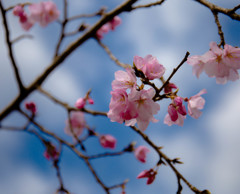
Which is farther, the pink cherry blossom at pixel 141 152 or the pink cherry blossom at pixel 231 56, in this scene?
the pink cherry blossom at pixel 141 152

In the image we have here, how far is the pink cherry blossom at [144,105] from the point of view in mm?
1184

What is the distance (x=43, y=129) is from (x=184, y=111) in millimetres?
1420

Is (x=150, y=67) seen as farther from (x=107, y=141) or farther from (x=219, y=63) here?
(x=107, y=141)

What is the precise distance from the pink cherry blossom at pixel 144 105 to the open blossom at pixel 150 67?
0.09 m

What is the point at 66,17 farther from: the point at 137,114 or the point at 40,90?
the point at 137,114

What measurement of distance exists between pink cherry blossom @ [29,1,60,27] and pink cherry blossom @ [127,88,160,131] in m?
2.61

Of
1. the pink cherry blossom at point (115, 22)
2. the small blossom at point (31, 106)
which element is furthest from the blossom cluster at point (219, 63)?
the pink cherry blossom at point (115, 22)

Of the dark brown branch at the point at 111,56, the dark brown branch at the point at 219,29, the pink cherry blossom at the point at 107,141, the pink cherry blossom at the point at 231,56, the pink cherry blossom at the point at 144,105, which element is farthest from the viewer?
the pink cherry blossom at the point at 107,141

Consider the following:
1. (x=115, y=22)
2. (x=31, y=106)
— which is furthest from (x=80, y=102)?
(x=115, y=22)

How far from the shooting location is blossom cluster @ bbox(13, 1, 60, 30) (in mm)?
3080

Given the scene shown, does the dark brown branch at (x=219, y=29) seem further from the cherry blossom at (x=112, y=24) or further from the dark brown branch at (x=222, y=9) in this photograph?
the cherry blossom at (x=112, y=24)

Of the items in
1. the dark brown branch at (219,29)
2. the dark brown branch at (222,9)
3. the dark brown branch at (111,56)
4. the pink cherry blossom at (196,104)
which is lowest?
the dark brown branch at (111,56)

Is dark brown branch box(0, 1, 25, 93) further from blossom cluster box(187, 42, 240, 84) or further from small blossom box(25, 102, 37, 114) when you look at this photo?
blossom cluster box(187, 42, 240, 84)

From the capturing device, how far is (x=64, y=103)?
2.08 metres
